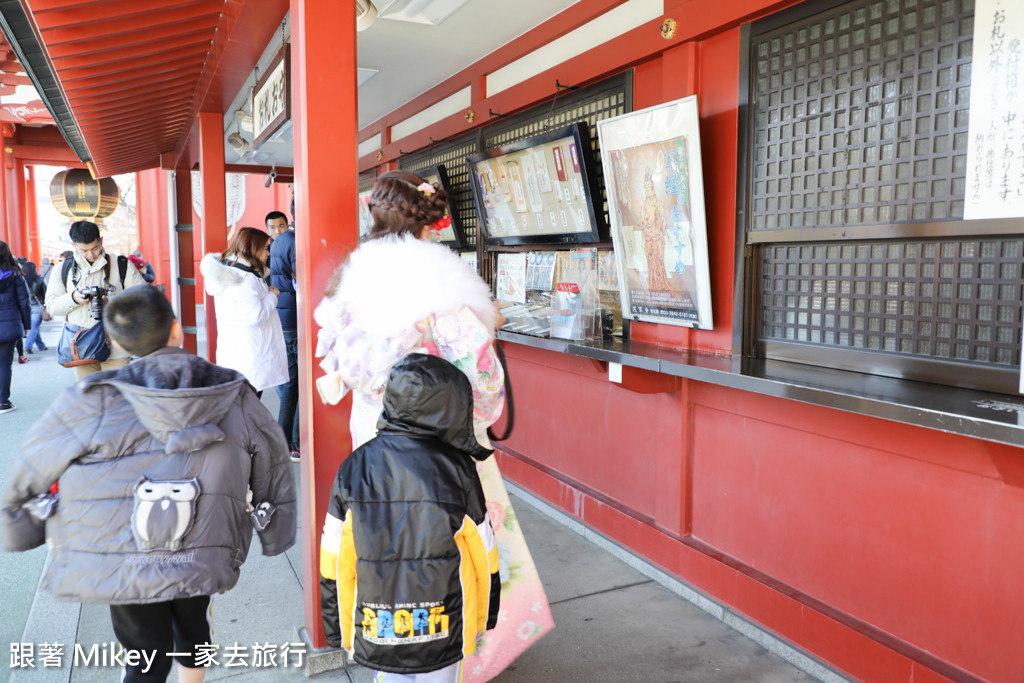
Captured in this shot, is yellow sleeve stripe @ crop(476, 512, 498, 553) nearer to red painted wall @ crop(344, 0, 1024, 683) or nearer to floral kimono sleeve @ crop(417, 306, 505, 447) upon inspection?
floral kimono sleeve @ crop(417, 306, 505, 447)

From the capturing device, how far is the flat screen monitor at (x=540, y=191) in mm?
3711

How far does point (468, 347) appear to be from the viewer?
2.07m

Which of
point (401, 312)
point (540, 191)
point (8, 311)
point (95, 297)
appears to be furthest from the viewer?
point (8, 311)

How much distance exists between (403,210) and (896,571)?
77.1 inches

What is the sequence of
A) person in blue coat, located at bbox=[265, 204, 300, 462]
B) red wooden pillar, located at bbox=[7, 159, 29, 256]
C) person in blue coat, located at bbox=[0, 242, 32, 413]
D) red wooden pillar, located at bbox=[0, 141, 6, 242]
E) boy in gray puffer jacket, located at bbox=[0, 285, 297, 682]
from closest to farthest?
1. boy in gray puffer jacket, located at bbox=[0, 285, 297, 682]
2. person in blue coat, located at bbox=[265, 204, 300, 462]
3. person in blue coat, located at bbox=[0, 242, 32, 413]
4. red wooden pillar, located at bbox=[0, 141, 6, 242]
5. red wooden pillar, located at bbox=[7, 159, 29, 256]

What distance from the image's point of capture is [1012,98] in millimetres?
1901

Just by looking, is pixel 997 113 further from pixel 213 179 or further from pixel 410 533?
pixel 213 179

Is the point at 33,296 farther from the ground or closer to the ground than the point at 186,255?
closer to the ground

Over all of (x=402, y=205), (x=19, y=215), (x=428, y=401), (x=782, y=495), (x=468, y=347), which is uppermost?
(x=19, y=215)

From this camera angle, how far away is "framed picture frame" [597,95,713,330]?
2.89 meters

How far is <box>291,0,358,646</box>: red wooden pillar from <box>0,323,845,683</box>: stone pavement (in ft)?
2.22

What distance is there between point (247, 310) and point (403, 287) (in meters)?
2.66

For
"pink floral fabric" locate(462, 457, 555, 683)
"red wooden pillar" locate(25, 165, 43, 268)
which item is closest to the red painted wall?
"pink floral fabric" locate(462, 457, 555, 683)

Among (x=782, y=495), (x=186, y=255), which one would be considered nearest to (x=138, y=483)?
(x=782, y=495)
